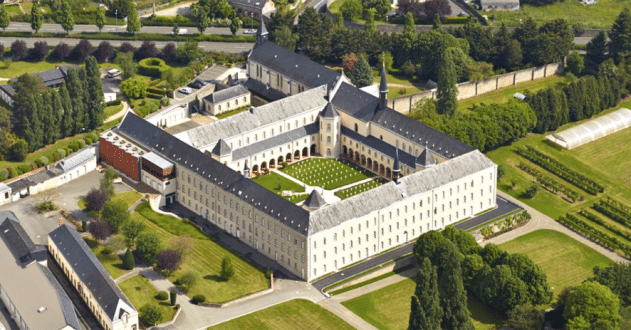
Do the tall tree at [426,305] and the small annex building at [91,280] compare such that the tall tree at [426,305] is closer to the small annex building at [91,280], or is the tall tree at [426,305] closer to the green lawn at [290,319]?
the green lawn at [290,319]

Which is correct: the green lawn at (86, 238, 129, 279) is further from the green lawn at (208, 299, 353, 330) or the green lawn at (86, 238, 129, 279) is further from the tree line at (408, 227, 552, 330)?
the tree line at (408, 227, 552, 330)

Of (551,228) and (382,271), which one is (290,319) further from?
(551,228)

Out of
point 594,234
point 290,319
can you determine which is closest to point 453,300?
point 290,319

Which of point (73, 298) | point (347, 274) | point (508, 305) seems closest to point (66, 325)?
point (73, 298)

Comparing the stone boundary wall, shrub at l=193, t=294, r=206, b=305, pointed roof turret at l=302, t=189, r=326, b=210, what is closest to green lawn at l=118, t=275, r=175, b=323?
shrub at l=193, t=294, r=206, b=305

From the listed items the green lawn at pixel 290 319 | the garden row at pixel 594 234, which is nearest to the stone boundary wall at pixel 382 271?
the green lawn at pixel 290 319

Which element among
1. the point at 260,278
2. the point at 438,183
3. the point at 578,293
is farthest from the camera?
the point at 438,183

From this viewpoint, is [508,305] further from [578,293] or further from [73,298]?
[73,298]
